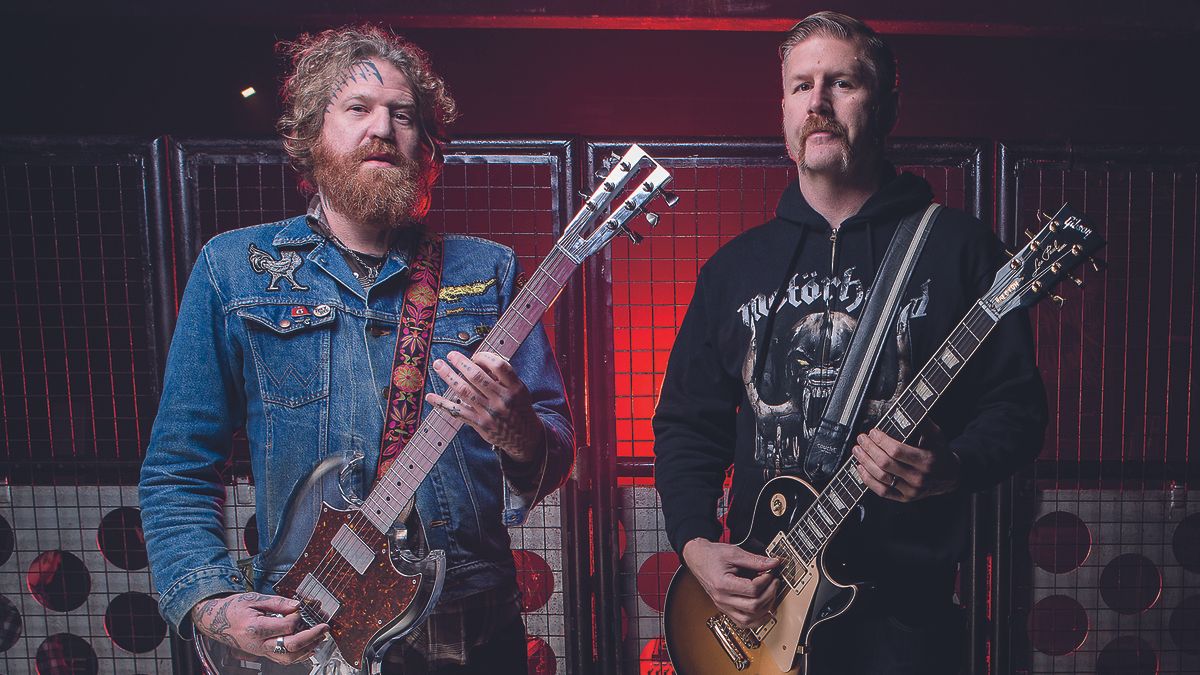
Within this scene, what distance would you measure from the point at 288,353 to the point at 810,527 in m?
1.34

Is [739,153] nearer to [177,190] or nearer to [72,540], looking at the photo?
[177,190]

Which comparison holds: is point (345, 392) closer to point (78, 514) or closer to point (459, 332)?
point (459, 332)

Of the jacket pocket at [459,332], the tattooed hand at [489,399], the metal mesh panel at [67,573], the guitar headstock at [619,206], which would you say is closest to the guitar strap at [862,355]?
the guitar headstock at [619,206]

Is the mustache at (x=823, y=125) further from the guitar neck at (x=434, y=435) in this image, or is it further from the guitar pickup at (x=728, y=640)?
the guitar pickup at (x=728, y=640)

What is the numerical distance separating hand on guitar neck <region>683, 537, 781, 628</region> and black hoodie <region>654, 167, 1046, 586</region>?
8 cm

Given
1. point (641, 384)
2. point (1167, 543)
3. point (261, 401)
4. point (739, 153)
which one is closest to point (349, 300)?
point (261, 401)

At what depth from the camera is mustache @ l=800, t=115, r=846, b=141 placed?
1.92 meters

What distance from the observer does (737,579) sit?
6.35ft

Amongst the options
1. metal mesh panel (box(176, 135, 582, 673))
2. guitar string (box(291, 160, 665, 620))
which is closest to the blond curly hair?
guitar string (box(291, 160, 665, 620))

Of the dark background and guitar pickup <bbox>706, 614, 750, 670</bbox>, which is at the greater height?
the dark background

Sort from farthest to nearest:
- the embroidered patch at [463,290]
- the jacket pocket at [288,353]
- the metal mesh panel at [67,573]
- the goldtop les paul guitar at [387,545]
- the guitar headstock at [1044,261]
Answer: the metal mesh panel at [67,573], the embroidered patch at [463,290], the jacket pocket at [288,353], the goldtop les paul guitar at [387,545], the guitar headstock at [1044,261]

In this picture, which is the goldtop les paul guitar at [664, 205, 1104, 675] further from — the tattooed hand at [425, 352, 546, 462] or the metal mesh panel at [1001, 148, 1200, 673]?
the metal mesh panel at [1001, 148, 1200, 673]

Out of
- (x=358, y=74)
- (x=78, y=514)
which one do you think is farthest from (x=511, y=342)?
(x=78, y=514)

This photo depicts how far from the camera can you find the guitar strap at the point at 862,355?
6.18 ft
